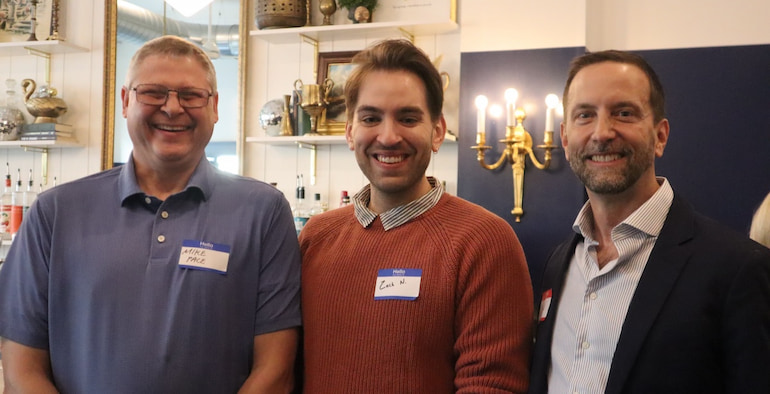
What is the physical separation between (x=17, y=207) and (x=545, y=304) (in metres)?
4.13

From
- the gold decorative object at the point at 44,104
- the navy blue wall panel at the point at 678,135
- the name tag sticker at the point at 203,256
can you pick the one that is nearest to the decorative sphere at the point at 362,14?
the navy blue wall panel at the point at 678,135

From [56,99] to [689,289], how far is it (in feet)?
14.6

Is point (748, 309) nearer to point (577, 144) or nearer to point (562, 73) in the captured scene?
point (577, 144)

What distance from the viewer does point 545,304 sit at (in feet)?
6.24

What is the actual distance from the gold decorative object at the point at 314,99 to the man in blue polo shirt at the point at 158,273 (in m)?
2.39

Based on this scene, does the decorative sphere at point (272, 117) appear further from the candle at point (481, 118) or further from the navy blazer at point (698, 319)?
the navy blazer at point (698, 319)

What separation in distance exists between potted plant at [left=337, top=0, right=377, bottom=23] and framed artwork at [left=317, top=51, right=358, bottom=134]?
0.23 meters

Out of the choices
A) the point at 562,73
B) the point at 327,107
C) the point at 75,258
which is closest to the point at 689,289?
the point at 75,258

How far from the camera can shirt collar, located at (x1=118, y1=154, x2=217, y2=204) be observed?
1879 millimetres

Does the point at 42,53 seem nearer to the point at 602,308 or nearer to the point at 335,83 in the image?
the point at 335,83

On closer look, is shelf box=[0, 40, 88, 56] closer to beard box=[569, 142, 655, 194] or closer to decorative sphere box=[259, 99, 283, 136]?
decorative sphere box=[259, 99, 283, 136]

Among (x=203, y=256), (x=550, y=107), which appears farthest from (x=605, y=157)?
(x=550, y=107)

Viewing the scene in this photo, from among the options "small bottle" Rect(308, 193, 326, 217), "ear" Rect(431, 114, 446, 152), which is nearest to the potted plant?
"small bottle" Rect(308, 193, 326, 217)

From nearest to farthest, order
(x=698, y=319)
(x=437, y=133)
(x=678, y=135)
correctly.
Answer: (x=698, y=319)
(x=437, y=133)
(x=678, y=135)
